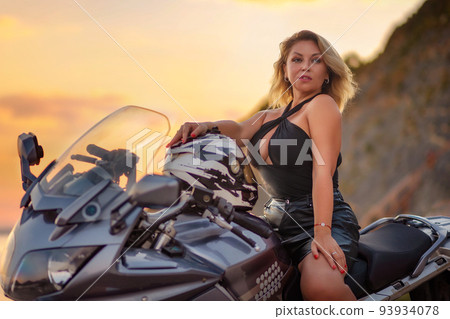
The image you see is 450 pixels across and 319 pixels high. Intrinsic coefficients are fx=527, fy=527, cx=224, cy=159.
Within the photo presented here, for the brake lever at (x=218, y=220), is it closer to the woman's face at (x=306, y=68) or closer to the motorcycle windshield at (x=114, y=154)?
the motorcycle windshield at (x=114, y=154)

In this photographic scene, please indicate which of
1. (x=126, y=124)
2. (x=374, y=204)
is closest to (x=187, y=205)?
(x=126, y=124)

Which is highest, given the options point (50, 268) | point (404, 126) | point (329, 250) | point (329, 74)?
point (329, 74)

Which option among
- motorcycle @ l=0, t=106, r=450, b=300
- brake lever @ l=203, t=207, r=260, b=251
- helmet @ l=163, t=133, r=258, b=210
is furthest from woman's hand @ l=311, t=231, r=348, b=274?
brake lever @ l=203, t=207, r=260, b=251

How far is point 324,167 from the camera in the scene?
263cm

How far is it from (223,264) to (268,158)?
89cm

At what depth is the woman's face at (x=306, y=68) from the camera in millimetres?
2980

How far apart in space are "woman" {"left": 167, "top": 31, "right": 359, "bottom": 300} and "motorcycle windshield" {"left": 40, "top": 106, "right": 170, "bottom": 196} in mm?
243

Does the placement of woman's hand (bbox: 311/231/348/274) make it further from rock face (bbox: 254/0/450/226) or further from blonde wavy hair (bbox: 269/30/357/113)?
rock face (bbox: 254/0/450/226)

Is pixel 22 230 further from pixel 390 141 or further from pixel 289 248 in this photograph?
pixel 390 141

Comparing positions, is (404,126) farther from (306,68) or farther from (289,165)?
(289,165)

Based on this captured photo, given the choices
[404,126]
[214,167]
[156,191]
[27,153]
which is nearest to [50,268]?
[156,191]

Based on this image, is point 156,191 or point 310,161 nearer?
point 156,191

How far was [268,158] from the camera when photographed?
284cm

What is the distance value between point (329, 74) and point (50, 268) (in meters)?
1.97
